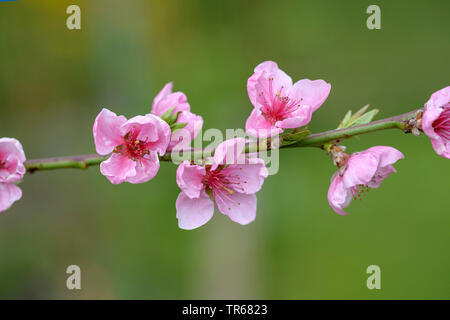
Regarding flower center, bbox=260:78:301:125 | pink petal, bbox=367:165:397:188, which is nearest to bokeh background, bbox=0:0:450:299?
pink petal, bbox=367:165:397:188

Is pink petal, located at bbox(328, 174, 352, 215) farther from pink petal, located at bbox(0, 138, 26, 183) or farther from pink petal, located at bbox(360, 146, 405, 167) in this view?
pink petal, located at bbox(0, 138, 26, 183)

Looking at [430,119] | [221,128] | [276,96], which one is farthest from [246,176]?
[221,128]

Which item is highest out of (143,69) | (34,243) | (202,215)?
(143,69)

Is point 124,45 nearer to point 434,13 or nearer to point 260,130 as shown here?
point 434,13

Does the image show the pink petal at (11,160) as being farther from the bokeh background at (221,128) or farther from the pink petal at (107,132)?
the bokeh background at (221,128)

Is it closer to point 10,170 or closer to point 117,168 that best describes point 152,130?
point 117,168

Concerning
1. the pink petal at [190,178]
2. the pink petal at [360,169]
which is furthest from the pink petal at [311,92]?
the pink petal at [190,178]
